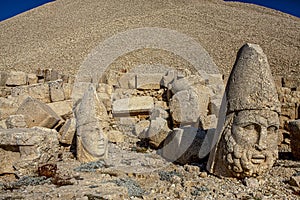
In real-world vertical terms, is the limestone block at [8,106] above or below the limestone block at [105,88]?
below

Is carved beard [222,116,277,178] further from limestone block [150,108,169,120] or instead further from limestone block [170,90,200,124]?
limestone block [150,108,169,120]

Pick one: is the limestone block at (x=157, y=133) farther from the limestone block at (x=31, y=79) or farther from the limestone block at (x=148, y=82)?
the limestone block at (x=31, y=79)

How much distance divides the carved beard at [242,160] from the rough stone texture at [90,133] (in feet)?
8.75

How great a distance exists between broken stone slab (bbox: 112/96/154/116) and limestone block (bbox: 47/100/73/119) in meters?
1.34

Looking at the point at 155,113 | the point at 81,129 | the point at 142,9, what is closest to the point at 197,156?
the point at 81,129

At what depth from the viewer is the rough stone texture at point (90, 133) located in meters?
6.88

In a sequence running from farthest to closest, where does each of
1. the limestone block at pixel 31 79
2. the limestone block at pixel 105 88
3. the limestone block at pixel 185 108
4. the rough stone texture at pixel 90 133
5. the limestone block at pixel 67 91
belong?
the limestone block at pixel 31 79 → the limestone block at pixel 105 88 → the limestone block at pixel 67 91 → the limestone block at pixel 185 108 → the rough stone texture at pixel 90 133

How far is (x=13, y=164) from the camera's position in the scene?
6180mm

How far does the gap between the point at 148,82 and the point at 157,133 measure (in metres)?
4.17

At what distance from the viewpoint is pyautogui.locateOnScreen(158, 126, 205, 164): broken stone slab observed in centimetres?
658

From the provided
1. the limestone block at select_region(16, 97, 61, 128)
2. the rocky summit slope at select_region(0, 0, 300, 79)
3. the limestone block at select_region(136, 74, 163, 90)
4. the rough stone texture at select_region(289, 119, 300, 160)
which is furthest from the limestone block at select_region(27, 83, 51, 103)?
the rough stone texture at select_region(289, 119, 300, 160)

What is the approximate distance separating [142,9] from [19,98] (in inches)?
1090

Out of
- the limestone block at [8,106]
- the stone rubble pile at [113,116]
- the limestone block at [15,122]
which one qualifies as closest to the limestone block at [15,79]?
the stone rubble pile at [113,116]

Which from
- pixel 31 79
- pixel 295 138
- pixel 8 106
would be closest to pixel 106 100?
pixel 8 106
